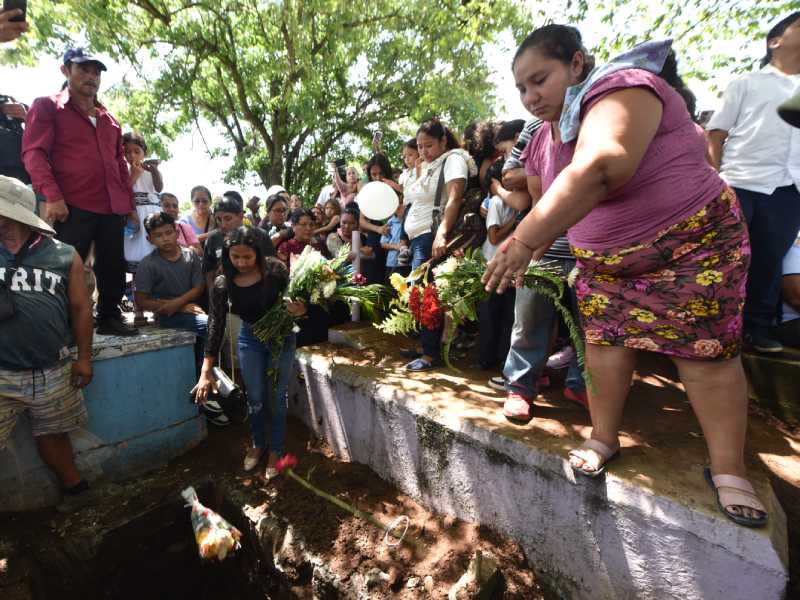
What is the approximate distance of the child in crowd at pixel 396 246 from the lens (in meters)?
4.12

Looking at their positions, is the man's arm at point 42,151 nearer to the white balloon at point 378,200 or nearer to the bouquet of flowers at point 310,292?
the bouquet of flowers at point 310,292

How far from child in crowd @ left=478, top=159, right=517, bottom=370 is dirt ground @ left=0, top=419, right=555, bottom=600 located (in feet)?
4.44

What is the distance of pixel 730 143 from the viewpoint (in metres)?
Result: 2.64

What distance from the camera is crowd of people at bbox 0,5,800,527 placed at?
1.51 m

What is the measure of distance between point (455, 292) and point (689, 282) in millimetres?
1333

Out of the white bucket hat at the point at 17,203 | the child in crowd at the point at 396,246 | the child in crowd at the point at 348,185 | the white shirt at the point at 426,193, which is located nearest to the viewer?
the white bucket hat at the point at 17,203

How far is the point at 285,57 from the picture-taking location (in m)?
10.1

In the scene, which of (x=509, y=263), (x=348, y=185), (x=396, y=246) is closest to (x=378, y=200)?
(x=396, y=246)

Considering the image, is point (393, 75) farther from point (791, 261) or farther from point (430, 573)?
point (430, 573)

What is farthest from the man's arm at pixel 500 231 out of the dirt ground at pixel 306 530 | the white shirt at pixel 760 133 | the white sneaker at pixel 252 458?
the white sneaker at pixel 252 458

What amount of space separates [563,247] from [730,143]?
4.52ft

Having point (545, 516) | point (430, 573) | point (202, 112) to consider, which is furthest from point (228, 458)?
point (202, 112)

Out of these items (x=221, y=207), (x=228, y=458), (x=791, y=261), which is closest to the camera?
(x=791, y=261)

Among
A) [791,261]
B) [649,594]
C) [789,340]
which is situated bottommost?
[649,594]
